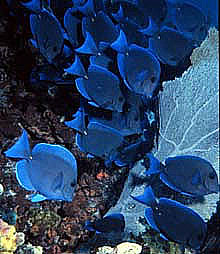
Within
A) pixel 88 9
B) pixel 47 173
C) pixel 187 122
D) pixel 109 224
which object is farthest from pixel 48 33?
pixel 187 122

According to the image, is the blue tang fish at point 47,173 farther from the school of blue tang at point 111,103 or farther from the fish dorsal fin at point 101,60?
the fish dorsal fin at point 101,60

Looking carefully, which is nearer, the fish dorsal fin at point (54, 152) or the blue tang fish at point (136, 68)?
the fish dorsal fin at point (54, 152)

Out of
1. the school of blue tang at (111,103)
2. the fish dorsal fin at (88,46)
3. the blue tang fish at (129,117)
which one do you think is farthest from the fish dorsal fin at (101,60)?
the blue tang fish at (129,117)

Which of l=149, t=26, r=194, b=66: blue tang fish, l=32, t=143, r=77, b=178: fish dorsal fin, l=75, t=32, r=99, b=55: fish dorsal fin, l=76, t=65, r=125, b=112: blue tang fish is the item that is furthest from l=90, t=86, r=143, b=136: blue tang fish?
l=32, t=143, r=77, b=178: fish dorsal fin


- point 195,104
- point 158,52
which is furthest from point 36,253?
point 195,104

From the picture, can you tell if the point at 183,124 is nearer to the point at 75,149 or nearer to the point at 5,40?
the point at 75,149

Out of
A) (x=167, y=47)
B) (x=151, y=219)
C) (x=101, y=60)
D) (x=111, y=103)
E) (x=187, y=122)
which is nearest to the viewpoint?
(x=151, y=219)

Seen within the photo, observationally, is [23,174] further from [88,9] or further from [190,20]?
[190,20]
